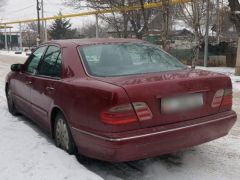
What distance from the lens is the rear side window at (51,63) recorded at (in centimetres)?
502

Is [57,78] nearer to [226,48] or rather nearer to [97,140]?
[97,140]

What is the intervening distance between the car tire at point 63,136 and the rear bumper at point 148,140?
21cm

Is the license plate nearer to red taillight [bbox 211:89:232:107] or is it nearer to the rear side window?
red taillight [bbox 211:89:232:107]

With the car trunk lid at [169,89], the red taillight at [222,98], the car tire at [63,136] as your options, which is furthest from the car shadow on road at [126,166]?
the red taillight at [222,98]

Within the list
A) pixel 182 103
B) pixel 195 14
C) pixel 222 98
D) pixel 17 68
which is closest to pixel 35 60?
pixel 17 68

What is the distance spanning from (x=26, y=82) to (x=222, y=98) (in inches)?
119

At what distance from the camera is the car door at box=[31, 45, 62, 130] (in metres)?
4.95

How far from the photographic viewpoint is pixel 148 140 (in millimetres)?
3793

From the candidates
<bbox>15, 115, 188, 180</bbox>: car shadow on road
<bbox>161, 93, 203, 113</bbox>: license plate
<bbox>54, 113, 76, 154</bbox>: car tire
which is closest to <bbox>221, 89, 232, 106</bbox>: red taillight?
<bbox>161, 93, 203, 113</bbox>: license plate

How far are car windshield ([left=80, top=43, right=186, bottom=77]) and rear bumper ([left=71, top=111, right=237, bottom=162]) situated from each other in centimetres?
78

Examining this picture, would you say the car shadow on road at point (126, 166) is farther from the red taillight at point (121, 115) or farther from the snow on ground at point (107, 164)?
the red taillight at point (121, 115)

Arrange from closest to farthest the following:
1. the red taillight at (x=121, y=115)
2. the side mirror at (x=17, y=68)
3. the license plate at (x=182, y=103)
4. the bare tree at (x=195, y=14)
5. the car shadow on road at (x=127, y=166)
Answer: the red taillight at (x=121, y=115) < the license plate at (x=182, y=103) < the car shadow on road at (x=127, y=166) < the side mirror at (x=17, y=68) < the bare tree at (x=195, y=14)

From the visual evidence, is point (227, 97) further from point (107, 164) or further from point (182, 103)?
point (107, 164)

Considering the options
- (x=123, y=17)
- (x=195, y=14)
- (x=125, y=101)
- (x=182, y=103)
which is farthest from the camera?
(x=123, y=17)
